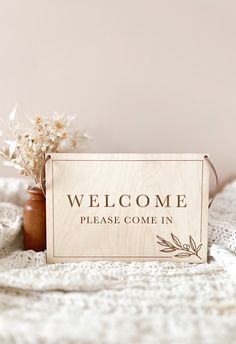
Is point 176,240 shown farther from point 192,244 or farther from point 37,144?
point 37,144

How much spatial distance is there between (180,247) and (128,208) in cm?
16

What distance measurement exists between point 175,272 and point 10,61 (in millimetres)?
769

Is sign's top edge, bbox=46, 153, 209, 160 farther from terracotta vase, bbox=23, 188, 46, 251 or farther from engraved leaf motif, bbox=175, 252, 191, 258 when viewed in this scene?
engraved leaf motif, bbox=175, 252, 191, 258

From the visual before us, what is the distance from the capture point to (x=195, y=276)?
2.89 ft

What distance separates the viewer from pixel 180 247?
38.1 inches

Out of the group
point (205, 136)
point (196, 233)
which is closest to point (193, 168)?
point (196, 233)

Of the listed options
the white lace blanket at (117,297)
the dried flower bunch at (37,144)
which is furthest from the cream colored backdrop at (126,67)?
the white lace blanket at (117,297)

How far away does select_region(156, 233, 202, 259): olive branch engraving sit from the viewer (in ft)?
3.17

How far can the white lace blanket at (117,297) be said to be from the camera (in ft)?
2.03

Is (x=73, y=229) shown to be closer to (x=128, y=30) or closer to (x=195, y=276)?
(x=195, y=276)

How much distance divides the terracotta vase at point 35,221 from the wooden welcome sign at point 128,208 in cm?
4

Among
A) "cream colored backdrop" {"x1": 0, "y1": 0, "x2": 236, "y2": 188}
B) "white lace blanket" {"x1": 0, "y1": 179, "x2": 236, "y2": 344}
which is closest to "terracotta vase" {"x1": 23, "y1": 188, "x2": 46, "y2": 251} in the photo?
"white lace blanket" {"x1": 0, "y1": 179, "x2": 236, "y2": 344}

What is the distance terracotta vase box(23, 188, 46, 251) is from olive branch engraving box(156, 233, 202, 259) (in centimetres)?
30

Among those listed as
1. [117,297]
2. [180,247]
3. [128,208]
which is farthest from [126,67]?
[117,297]
